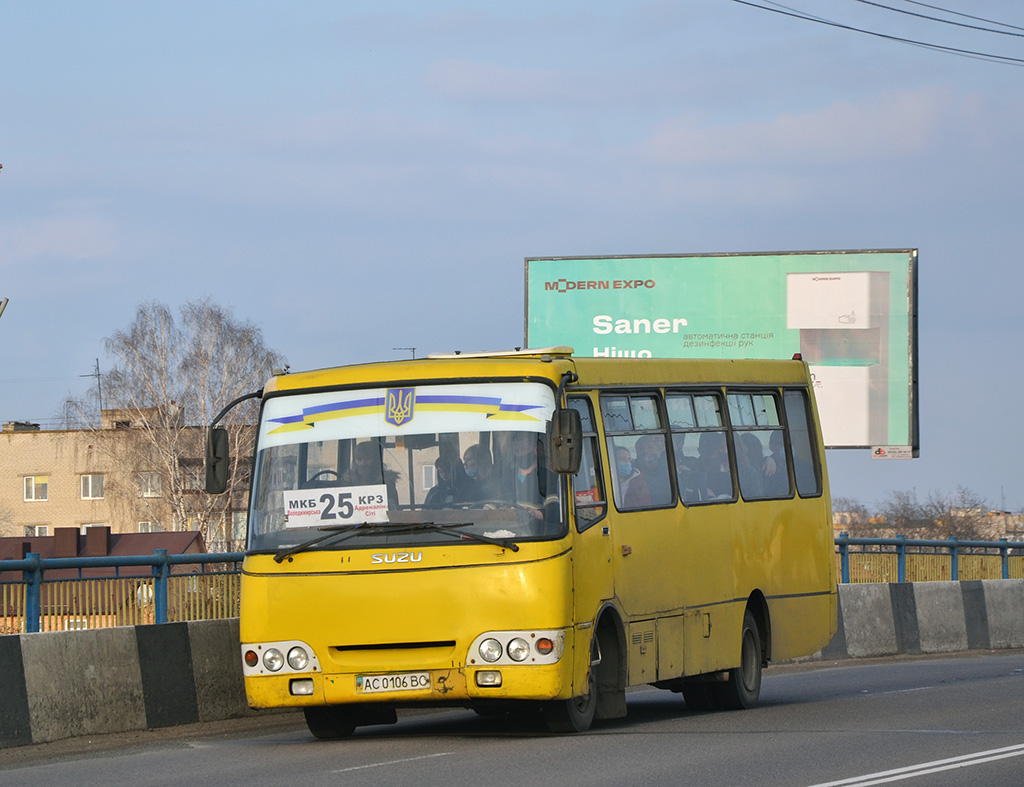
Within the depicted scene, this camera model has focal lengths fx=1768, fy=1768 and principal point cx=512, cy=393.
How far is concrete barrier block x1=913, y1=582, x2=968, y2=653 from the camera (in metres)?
23.0

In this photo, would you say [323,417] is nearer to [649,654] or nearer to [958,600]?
[649,654]

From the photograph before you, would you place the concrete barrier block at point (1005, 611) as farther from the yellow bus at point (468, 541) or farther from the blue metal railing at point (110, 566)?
the blue metal railing at point (110, 566)

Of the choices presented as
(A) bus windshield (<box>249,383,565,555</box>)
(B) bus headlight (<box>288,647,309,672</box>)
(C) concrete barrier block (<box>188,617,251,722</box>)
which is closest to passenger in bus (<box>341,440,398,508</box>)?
(A) bus windshield (<box>249,383,565,555</box>)

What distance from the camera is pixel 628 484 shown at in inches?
511

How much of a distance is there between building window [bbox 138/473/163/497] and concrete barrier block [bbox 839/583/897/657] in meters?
53.0

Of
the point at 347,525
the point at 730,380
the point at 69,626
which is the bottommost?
the point at 69,626

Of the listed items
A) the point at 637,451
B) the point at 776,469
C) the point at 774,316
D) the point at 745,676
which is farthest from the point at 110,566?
the point at 774,316

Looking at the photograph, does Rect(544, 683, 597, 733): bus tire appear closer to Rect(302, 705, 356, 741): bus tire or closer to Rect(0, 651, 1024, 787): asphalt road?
Rect(0, 651, 1024, 787): asphalt road

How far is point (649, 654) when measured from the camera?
42.6 ft

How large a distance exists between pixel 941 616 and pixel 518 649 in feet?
43.7

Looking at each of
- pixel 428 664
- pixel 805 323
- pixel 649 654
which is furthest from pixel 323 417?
pixel 805 323

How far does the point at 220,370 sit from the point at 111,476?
8.36 m

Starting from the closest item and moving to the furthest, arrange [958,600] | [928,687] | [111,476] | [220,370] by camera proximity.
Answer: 1. [928,687]
2. [958,600]
3. [220,370]
4. [111,476]

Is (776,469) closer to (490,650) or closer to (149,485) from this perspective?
(490,650)
